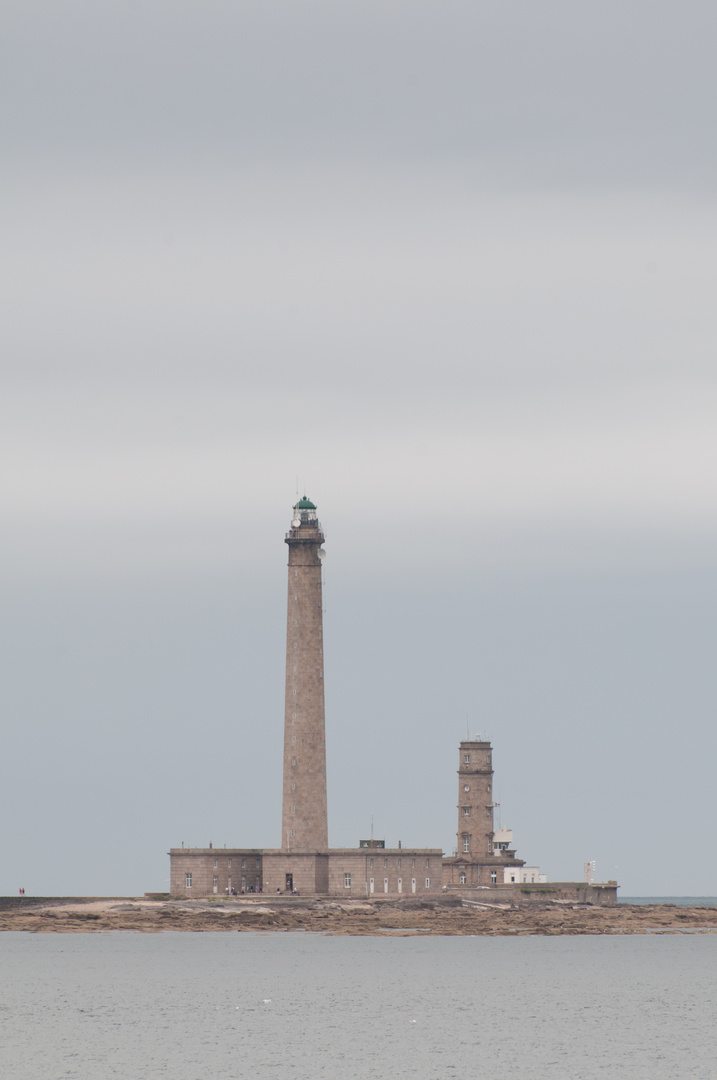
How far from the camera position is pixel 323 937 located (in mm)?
137000

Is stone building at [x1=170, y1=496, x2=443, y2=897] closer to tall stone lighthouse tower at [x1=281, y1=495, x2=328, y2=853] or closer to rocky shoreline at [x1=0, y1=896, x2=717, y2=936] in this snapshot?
tall stone lighthouse tower at [x1=281, y1=495, x2=328, y2=853]

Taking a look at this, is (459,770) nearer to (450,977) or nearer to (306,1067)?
(450,977)

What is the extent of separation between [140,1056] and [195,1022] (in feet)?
32.6

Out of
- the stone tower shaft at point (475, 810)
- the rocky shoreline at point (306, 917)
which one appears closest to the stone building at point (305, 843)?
the rocky shoreline at point (306, 917)

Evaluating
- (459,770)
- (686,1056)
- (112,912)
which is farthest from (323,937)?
(686,1056)

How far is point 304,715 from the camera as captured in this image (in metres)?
116

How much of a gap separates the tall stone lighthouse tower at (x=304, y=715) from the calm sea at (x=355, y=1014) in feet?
24.6

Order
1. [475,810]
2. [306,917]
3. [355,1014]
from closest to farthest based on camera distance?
[355,1014] < [306,917] < [475,810]

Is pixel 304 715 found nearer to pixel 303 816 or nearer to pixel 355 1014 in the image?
pixel 303 816

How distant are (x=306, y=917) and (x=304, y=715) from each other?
12407 mm

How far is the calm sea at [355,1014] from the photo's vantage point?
5853 cm

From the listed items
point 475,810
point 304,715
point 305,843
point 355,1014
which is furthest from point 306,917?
point 355,1014

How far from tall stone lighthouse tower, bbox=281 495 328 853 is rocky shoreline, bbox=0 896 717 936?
4256mm

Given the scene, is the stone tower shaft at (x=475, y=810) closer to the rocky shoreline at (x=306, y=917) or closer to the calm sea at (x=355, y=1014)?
the rocky shoreline at (x=306, y=917)
